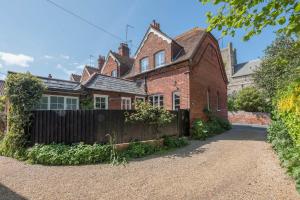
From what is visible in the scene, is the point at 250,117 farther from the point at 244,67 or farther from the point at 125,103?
the point at 244,67

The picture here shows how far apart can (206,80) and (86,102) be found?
10296mm

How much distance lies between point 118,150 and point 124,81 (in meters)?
9.14

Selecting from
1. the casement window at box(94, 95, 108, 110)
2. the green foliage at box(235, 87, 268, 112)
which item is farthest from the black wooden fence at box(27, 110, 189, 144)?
the green foliage at box(235, 87, 268, 112)

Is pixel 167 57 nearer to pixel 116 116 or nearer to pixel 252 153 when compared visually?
pixel 116 116

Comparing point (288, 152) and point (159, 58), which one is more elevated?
point (159, 58)

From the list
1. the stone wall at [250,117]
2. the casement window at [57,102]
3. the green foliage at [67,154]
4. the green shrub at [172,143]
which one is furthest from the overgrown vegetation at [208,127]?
the stone wall at [250,117]

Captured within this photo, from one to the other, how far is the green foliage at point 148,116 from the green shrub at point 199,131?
346cm

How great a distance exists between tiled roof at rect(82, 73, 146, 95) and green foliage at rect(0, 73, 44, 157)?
176 inches

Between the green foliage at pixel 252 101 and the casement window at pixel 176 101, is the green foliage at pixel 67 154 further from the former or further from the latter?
the green foliage at pixel 252 101

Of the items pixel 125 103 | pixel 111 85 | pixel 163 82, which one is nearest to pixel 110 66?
pixel 111 85

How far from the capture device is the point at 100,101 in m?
12.9

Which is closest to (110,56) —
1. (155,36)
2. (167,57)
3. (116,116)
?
(155,36)

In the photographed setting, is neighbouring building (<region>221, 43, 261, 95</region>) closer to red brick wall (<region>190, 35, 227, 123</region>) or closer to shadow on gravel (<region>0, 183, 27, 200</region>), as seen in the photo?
red brick wall (<region>190, 35, 227, 123</region>)

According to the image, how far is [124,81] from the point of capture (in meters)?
16.0
